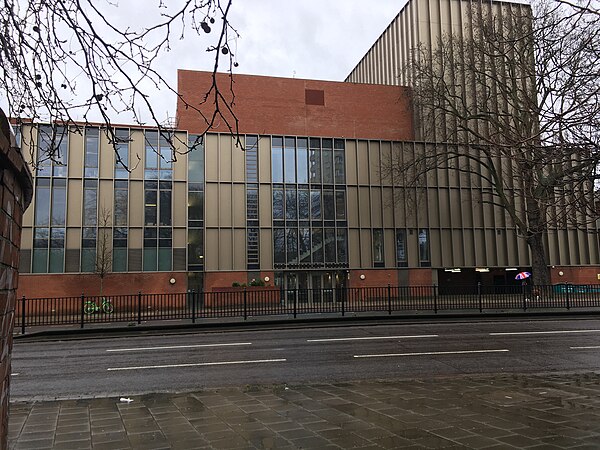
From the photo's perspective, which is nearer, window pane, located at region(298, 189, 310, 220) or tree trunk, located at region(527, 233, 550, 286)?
tree trunk, located at region(527, 233, 550, 286)

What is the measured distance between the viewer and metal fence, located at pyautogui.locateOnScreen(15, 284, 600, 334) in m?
22.4

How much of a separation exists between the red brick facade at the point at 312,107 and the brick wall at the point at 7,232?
32647 mm

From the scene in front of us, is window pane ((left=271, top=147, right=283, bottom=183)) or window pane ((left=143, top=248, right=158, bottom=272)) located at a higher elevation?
window pane ((left=271, top=147, right=283, bottom=183))

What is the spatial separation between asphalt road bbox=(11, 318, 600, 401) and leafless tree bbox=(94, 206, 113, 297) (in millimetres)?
13381

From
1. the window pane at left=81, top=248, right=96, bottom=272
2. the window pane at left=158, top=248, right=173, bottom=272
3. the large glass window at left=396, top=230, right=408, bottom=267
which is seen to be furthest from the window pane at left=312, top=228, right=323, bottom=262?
A: the window pane at left=81, top=248, right=96, bottom=272

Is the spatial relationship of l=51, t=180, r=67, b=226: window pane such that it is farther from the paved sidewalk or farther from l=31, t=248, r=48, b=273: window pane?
the paved sidewalk

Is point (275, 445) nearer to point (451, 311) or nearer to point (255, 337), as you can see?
point (255, 337)

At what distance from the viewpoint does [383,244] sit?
3566 centimetres

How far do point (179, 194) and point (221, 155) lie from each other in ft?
13.4

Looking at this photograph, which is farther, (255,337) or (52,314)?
(52,314)

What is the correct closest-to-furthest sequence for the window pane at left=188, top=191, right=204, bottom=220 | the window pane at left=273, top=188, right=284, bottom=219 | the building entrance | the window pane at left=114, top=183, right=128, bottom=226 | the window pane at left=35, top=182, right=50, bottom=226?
the window pane at left=35, top=182, right=50, bottom=226, the window pane at left=114, top=183, right=128, bottom=226, the window pane at left=188, top=191, right=204, bottom=220, the building entrance, the window pane at left=273, top=188, right=284, bottom=219

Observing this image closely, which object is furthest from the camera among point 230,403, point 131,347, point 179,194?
point 179,194

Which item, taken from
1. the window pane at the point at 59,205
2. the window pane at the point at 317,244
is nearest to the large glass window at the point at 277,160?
the window pane at the point at 317,244

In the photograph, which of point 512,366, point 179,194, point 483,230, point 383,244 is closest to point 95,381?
point 512,366
